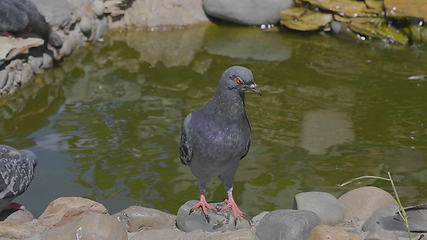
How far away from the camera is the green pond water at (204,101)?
22.8 ft

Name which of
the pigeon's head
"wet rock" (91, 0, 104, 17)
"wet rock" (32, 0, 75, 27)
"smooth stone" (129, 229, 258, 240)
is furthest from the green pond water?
the pigeon's head

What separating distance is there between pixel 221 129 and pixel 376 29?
7.78 m

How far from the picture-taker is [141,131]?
828 cm

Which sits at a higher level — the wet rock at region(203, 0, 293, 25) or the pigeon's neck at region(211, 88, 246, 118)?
the pigeon's neck at region(211, 88, 246, 118)

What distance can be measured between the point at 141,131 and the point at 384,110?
2.96 metres

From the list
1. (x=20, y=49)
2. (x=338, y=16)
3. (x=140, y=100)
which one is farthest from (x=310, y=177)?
(x=338, y=16)

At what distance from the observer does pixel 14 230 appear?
16.7ft

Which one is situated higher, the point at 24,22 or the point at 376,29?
the point at 24,22

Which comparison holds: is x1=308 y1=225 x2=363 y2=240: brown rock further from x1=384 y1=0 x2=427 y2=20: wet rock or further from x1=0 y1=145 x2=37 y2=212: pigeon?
x1=384 y1=0 x2=427 y2=20: wet rock

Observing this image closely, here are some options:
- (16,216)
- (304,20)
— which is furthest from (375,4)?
(16,216)

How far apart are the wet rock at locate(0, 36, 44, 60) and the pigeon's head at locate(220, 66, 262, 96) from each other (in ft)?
17.8

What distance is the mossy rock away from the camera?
39.1ft

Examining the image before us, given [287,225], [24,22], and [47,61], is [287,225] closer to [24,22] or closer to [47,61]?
[24,22]

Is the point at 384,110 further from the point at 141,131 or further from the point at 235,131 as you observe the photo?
the point at 235,131
